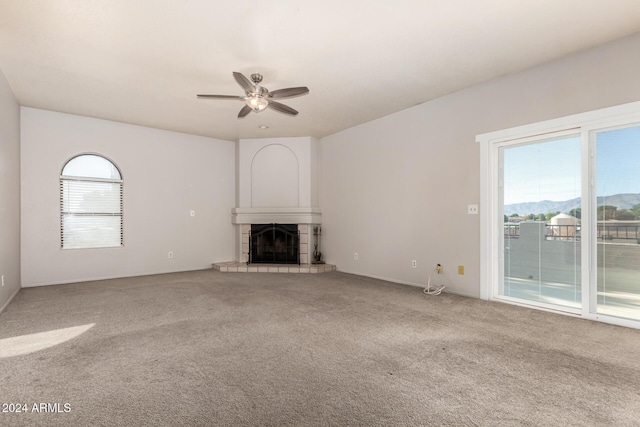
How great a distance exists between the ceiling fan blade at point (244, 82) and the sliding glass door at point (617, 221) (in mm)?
3425

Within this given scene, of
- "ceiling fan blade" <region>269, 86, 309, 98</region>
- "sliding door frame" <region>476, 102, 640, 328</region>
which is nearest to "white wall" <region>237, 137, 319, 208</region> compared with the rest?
"ceiling fan blade" <region>269, 86, 309, 98</region>

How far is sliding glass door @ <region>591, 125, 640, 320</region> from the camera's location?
3027mm

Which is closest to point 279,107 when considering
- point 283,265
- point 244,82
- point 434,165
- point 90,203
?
point 244,82

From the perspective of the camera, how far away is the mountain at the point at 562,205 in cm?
306

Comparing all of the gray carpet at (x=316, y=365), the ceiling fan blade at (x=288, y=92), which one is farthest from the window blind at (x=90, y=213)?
the ceiling fan blade at (x=288, y=92)

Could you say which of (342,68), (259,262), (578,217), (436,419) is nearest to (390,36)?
(342,68)

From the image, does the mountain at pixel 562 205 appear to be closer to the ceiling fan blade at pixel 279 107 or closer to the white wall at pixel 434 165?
the white wall at pixel 434 165

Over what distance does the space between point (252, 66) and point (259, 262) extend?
404 cm

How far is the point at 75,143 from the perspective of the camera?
5.25m

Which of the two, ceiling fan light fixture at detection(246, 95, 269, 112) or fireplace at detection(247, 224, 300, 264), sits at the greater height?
ceiling fan light fixture at detection(246, 95, 269, 112)

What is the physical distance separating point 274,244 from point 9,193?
399cm

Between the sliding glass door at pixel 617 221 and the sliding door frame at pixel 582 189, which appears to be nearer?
the sliding glass door at pixel 617 221

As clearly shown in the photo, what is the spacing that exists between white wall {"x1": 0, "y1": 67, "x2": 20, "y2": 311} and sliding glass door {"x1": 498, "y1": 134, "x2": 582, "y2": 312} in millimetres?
5802

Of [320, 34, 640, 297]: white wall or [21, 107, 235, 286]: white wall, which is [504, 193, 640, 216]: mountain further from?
[21, 107, 235, 286]: white wall
